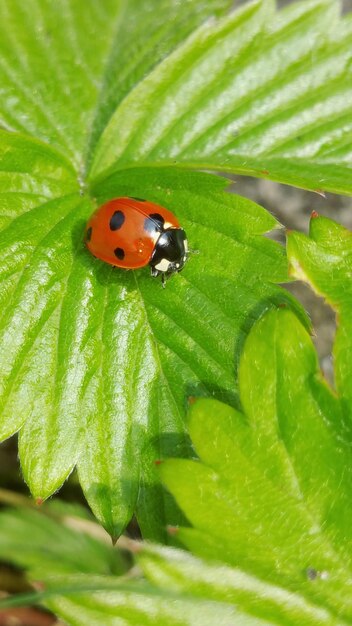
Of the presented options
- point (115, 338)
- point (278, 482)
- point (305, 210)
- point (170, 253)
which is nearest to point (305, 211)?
point (305, 210)

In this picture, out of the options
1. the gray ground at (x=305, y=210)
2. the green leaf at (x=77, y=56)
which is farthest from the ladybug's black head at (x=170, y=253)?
the gray ground at (x=305, y=210)

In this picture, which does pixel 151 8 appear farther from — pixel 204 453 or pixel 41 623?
pixel 41 623

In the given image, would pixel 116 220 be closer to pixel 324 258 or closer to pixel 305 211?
pixel 324 258

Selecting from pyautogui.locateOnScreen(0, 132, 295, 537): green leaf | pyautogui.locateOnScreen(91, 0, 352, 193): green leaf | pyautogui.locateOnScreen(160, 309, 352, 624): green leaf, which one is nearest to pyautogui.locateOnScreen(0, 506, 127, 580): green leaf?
pyautogui.locateOnScreen(0, 132, 295, 537): green leaf

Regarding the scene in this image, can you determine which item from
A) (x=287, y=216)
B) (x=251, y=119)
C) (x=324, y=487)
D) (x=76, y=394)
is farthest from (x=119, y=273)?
(x=287, y=216)

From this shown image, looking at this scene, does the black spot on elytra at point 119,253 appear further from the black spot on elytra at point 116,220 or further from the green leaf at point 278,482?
the green leaf at point 278,482
